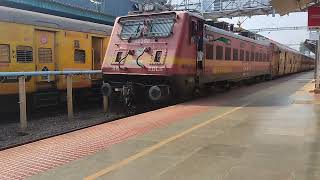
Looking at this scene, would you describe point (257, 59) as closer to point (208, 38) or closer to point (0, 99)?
point (208, 38)

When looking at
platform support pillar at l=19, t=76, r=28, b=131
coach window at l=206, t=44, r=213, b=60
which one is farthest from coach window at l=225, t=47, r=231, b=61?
platform support pillar at l=19, t=76, r=28, b=131

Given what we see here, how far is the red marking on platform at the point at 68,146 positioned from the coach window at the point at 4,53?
14.4 feet

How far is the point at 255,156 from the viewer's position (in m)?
6.64

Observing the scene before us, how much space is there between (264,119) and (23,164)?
221 inches

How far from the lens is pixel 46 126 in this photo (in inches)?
472

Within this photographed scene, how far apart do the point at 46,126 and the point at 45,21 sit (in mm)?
3733

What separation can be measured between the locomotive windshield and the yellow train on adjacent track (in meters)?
1.90

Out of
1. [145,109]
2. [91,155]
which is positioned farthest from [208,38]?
[91,155]

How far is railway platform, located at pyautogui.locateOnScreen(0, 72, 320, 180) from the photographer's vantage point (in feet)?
19.4

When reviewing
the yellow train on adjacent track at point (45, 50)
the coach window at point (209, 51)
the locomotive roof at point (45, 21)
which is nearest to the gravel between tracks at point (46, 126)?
the yellow train on adjacent track at point (45, 50)

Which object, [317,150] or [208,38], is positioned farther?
[208,38]

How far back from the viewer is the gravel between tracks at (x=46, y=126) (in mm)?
10297

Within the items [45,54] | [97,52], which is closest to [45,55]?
[45,54]

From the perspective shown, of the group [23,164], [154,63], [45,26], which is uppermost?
[45,26]
